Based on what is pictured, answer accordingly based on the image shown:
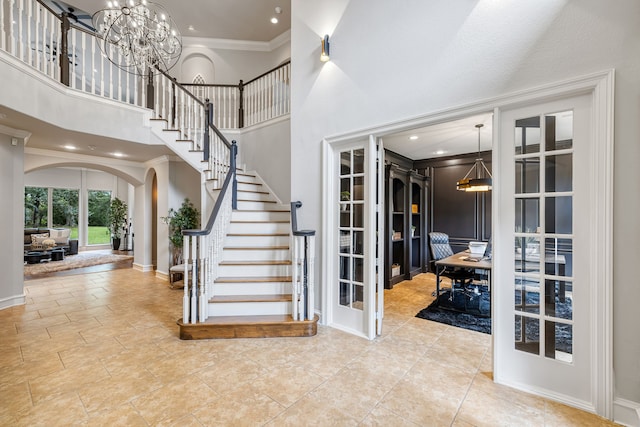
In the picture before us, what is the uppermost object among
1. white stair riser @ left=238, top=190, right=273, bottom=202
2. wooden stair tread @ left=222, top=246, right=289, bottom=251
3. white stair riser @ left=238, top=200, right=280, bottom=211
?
white stair riser @ left=238, top=190, right=273, bottom=202

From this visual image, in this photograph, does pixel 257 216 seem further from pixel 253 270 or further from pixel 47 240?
pixel 47 240

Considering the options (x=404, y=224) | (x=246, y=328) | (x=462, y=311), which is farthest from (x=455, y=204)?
(x=246, y=328)

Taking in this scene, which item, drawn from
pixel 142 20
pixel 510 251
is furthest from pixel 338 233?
pixel 142 20

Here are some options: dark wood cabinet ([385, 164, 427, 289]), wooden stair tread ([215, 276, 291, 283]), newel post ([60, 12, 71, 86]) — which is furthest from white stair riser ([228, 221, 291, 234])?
newel post ([60, 12, 71, 86])

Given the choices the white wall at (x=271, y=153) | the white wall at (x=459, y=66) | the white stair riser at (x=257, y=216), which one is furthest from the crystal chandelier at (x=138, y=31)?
the white wall at (x=271, y=153)

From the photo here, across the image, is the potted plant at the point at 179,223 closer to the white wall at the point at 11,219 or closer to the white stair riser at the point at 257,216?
the white stair riser at the point at 257,216

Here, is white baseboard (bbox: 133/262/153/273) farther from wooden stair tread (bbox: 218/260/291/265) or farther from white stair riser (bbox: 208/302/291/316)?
white stair riser (bbox: 208/302/291/316)

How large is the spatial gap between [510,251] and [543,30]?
162 cm

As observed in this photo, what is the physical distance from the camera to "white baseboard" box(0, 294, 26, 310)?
402 cm

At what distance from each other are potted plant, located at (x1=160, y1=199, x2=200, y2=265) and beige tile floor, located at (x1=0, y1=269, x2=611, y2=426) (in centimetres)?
233

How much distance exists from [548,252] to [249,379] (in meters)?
2.51

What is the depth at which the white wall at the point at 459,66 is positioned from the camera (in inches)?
68.3

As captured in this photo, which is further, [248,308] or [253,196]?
[253,196]

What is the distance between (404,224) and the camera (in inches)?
235
